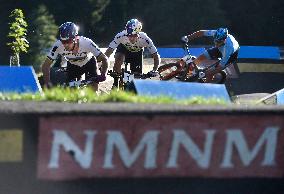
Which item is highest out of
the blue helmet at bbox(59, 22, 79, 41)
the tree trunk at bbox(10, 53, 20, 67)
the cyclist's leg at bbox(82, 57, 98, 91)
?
the blue helmet at bbox(59, 22, 79, 41)

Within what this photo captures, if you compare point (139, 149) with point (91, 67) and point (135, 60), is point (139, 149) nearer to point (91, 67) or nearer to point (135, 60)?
point (91, 67)

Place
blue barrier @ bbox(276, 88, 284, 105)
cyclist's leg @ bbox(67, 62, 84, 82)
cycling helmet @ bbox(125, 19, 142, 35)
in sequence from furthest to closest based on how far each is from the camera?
blue barrier @ bbox(276, 88, 284, 105) < cycling helmet @ bbox(125, 19, 142, 35) < cyclist's leg @ bbox(67, 62, 84, 82)

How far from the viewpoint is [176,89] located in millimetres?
7844

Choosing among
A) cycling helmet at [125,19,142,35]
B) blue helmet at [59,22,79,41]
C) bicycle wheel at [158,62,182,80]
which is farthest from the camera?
bicycle wheel at [158,62,182,80]

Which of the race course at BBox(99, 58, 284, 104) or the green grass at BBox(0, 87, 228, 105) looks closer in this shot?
the green grass at BBox(0, 87, 228, 105)

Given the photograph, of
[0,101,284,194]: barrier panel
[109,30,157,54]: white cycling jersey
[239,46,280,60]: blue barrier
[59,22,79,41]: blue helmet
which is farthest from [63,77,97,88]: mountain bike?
[239,46,280,60]: blue barrier

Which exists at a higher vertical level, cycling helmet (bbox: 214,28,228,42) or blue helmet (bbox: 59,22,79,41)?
blue helmet (bbox: 59,22,79,41)

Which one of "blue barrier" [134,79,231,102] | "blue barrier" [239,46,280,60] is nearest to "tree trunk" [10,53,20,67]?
"blue barrier" [239,46,280,60]

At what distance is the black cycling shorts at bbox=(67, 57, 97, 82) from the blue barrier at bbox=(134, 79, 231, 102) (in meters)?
3.16

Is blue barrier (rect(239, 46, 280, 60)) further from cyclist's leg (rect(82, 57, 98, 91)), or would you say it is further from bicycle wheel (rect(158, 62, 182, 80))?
cyclist's leg (rect(82, 57, 98, 91))

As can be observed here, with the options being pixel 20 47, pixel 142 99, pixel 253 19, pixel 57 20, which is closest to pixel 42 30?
pixel 57 20

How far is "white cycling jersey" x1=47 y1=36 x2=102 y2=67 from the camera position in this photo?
10.5m

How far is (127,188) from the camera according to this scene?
5.89 metres

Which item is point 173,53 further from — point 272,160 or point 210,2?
point 272,160
